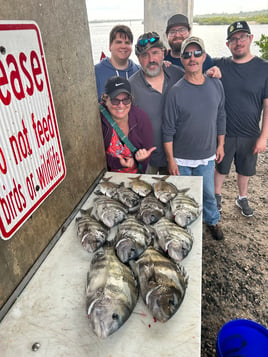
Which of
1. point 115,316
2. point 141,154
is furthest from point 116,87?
point 115,316

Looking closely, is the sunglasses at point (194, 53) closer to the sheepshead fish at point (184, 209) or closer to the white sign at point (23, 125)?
the sheepshead fish at point (184, 209)

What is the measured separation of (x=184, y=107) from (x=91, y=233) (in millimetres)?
1863

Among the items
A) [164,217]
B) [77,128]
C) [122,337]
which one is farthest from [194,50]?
[122,337]

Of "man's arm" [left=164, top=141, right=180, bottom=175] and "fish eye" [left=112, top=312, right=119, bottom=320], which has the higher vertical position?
"fish eye" [left=112, top=312, right=119, bottom=320]

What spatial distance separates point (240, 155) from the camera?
3.68 m

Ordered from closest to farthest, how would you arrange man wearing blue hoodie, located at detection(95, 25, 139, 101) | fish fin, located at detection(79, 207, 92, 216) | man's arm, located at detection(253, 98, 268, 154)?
fish fin, located at detection(79, 207, 92, 216) → man's arm, located at detection(253, 98, 268, 154) → man wearing blue hoodie, located at detection(95, 25, 139, 101)

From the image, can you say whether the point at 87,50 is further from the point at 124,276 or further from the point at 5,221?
the point at 124,276

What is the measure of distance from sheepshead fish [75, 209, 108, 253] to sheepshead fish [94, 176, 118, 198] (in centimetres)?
39

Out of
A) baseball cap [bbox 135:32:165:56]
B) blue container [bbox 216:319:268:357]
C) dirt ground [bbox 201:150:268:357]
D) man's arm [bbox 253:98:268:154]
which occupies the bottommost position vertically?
dirt ground [bbox 201:150:268:357]

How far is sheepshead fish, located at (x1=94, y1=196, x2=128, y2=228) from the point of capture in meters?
1.88

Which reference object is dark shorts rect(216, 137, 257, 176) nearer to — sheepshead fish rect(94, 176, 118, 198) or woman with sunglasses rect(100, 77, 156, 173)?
woman with sunglasses rect(100, 77, 156, 173)

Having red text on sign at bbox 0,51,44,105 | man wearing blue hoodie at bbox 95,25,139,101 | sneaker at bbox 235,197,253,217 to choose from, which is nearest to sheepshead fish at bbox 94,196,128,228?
red text on sign at bbox 0,51,44,105

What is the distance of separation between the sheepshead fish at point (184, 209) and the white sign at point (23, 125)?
0.93m

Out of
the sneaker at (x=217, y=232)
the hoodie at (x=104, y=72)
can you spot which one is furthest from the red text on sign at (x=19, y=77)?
Answer: the sneaker at (x=217, y=232)
